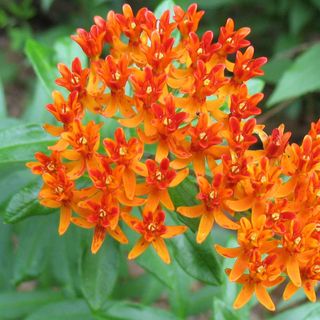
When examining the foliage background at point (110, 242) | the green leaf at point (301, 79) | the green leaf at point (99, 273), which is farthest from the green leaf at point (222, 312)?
the green leaf at point (301, 79)

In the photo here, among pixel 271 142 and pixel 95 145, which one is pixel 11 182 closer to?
pixel 95 145

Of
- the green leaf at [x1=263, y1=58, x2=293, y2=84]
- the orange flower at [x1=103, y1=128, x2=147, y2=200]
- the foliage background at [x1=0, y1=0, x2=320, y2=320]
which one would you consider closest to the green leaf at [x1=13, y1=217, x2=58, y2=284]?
the foliage background at [x1=0, y1=0, x2=320, y2=320]

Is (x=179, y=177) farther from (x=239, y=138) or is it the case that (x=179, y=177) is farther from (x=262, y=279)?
(x=262, y=279)

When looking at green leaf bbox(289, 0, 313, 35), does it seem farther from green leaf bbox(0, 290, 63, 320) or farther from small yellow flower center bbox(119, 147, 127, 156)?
small yellow flower center bbox(119, 147, 127, 156)

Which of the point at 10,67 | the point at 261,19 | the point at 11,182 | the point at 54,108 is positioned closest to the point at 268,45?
the point at 261,19

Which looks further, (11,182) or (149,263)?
(11,182)

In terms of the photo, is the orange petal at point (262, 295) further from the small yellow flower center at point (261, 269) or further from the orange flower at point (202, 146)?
the orange flower at point (202, 146)

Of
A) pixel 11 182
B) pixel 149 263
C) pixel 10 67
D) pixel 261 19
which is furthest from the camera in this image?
pixel 10 67
